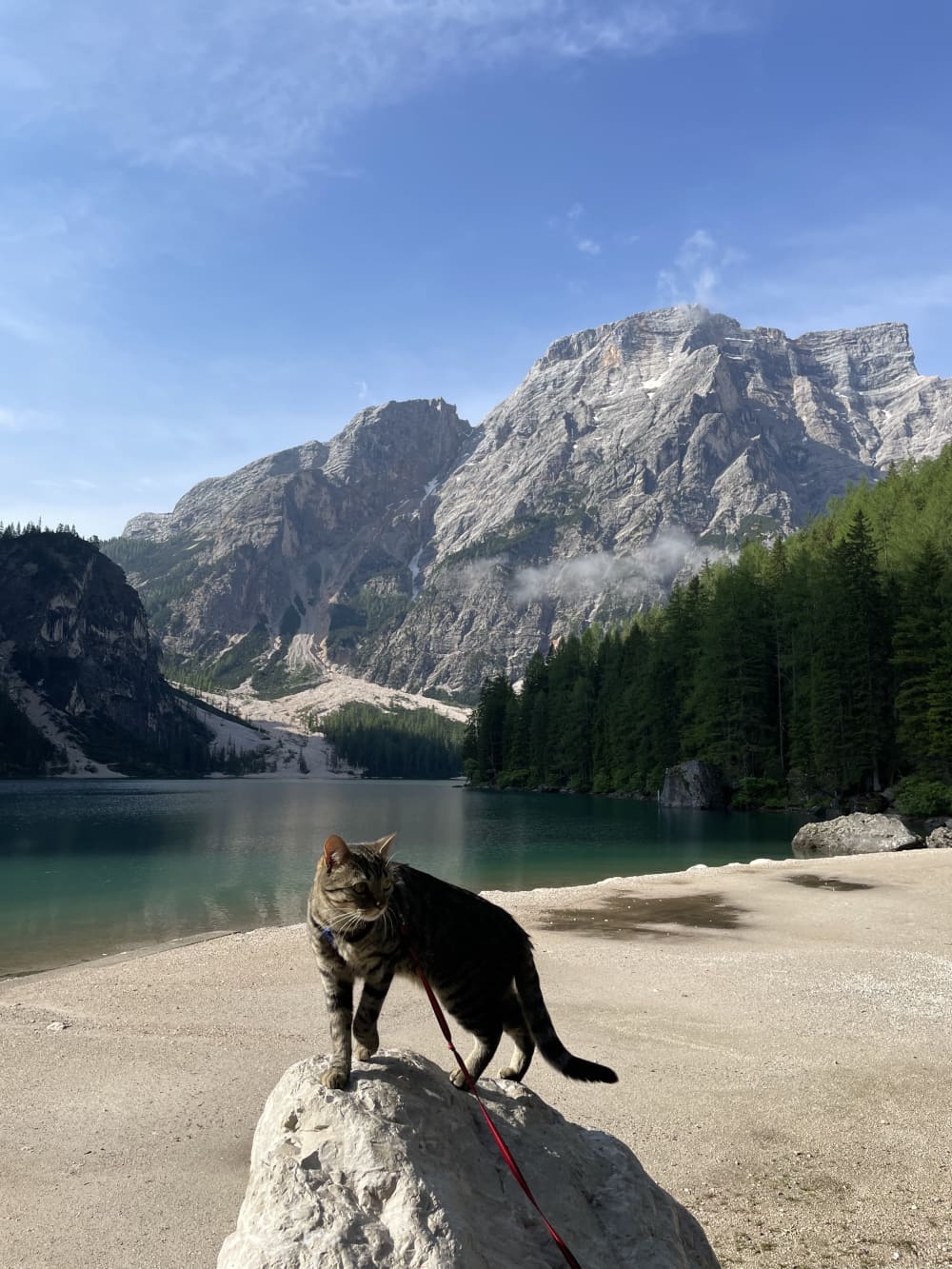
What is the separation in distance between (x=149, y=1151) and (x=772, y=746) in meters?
67.3

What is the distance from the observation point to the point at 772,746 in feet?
225

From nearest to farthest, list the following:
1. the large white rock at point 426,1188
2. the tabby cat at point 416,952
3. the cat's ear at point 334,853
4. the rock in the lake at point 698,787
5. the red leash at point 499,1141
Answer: the large white rock at point 426,1188
the red leash at point 499,1141
the cat's ear at point 334,853
the tabby cat at point 416,952
the rock in the lake at point 698,787

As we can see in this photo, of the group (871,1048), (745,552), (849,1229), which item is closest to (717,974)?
(871,1048)

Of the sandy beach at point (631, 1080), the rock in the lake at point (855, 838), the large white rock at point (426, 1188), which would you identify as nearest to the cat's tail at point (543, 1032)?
the large white rock at point (426, 1188)

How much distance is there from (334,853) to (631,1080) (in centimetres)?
714

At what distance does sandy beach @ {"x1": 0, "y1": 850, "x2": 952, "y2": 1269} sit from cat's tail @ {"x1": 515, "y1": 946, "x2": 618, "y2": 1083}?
8.12 feet

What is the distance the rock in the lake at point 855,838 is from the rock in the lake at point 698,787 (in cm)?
2861

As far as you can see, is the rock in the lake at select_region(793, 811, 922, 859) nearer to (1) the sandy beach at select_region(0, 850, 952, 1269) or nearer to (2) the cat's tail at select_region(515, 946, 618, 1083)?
(1) the sandy beach at select_region(0, 850, 952, 1269)

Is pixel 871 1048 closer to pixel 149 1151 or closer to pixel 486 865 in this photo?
pixel 149 1151

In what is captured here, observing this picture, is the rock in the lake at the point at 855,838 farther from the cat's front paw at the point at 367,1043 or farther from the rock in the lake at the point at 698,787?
the cat's front paw at the point at 367,1043

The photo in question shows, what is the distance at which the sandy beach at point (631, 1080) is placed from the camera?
6395 mm

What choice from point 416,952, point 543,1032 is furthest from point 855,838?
point 416,952

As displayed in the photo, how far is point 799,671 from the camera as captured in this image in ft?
219

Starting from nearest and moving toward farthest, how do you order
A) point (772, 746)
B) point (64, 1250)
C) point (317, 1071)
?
1. point (317, 1071)
2. point (64, 1250)
3. point (772, 746)
